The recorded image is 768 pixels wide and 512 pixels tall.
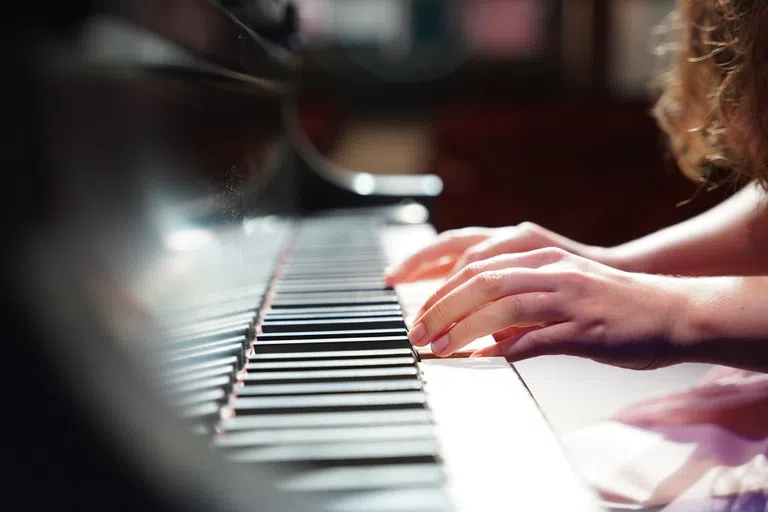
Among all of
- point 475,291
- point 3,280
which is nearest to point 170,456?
point 3,280

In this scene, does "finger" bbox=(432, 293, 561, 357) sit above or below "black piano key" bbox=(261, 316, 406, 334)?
below

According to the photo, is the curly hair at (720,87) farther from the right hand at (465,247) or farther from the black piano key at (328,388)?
the black piano key at (328,388)

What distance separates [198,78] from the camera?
95cm

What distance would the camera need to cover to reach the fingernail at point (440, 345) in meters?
0.76

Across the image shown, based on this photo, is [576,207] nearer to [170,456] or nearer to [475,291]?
[475,291]

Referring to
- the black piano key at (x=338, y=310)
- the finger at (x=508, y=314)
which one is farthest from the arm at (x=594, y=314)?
the black piano key at (x=338, y=310)

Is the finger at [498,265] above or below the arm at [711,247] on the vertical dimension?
below

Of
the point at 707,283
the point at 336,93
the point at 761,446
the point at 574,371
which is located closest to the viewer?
the point at 707,283

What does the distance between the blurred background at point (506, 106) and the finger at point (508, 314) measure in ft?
1.68

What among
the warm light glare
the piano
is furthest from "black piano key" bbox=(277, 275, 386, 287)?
the warm light glare

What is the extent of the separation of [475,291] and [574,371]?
2.43ft

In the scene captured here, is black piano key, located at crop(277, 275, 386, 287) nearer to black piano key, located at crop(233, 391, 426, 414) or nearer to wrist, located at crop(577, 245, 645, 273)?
wrist, located at crop(577, 245, 645, 273)

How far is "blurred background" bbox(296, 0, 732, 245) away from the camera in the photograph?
3.26 meters

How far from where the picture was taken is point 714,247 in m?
1.24
